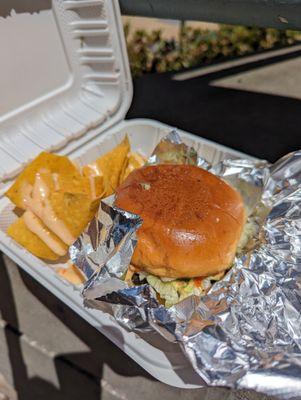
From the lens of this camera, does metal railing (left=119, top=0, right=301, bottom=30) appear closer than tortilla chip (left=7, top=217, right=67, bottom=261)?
Yes

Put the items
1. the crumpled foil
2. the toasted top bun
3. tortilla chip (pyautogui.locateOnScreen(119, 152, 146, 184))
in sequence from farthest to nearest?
1. tortilla chip (pyautogui.locateOnScreen(119, 152, 146, 184))
2. the toasted top bun
3. the crumpled foil

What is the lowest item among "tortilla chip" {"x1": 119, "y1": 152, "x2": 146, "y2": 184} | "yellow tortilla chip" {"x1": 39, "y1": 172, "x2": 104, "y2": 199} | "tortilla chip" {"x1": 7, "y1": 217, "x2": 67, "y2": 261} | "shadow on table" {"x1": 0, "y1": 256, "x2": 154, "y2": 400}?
"shadow on table" {"x1": 0, "y1": 256, "x2": 154, "y2": 400}

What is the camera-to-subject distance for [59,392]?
1182 millimetres

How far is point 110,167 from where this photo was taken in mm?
1210

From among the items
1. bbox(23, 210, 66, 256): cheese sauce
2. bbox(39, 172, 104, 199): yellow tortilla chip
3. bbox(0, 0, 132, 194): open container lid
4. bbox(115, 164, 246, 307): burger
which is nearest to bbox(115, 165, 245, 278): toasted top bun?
bbox(115, 164, 246, 307): burger

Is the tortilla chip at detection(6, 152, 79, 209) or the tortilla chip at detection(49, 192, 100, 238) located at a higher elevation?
the tortilla chip at detection(6, 152, 79, 209)

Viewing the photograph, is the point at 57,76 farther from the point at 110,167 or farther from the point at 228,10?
the point at 228,10

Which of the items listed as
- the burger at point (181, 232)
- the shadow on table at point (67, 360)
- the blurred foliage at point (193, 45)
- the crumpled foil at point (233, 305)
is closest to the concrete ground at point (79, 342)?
the shadow on table at point (67, 360)

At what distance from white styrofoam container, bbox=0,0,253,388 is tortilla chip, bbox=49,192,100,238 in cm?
13

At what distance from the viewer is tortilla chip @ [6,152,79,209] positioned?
3.52 feet

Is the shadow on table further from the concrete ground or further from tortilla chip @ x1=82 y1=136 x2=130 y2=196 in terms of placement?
tortilla chip @ x1=82 y1=136 x2=130 y2=196

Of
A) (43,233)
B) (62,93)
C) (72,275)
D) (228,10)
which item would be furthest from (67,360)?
(228,10)

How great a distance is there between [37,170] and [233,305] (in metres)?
0.67

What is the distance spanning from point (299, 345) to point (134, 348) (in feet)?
1.14
